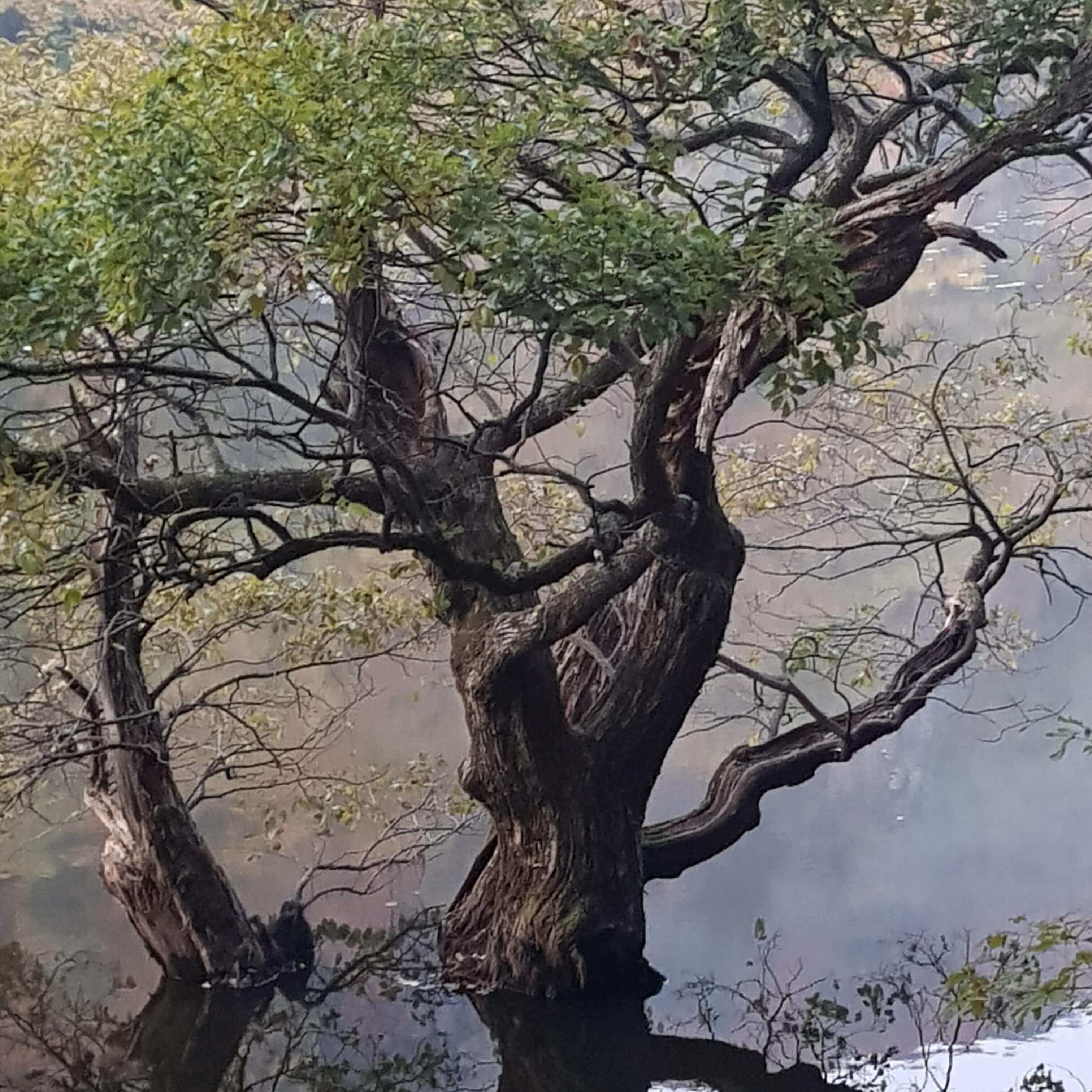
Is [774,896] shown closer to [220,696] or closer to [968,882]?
[968,882]

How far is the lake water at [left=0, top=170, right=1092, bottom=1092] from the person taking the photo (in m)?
4.06

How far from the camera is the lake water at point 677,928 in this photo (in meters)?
4.06

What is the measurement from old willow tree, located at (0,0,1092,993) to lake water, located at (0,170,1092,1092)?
246mm

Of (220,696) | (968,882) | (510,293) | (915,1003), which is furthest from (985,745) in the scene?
(510,293)

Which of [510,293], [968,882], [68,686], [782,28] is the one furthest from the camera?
[968,882]

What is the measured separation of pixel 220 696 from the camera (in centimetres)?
638

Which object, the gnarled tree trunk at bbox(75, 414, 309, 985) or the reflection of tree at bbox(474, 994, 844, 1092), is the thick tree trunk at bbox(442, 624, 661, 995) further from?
the gnarled tree trunk at bbox(75, 414, 309, 985)

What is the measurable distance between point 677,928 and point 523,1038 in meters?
1.23

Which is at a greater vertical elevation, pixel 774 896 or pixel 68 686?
pixel 774 896

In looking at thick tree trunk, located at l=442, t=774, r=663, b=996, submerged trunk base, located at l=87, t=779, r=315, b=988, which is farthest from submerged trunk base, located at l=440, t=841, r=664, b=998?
submerged trunk base, located at l=87, t=779, r=315, b=988

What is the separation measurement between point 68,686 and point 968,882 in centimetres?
353

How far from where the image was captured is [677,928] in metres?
5.19

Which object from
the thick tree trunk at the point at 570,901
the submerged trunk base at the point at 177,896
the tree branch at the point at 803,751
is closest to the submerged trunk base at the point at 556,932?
the thick tree trunk at the point at 570,901

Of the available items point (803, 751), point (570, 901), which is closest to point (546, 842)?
point (570, 901)
